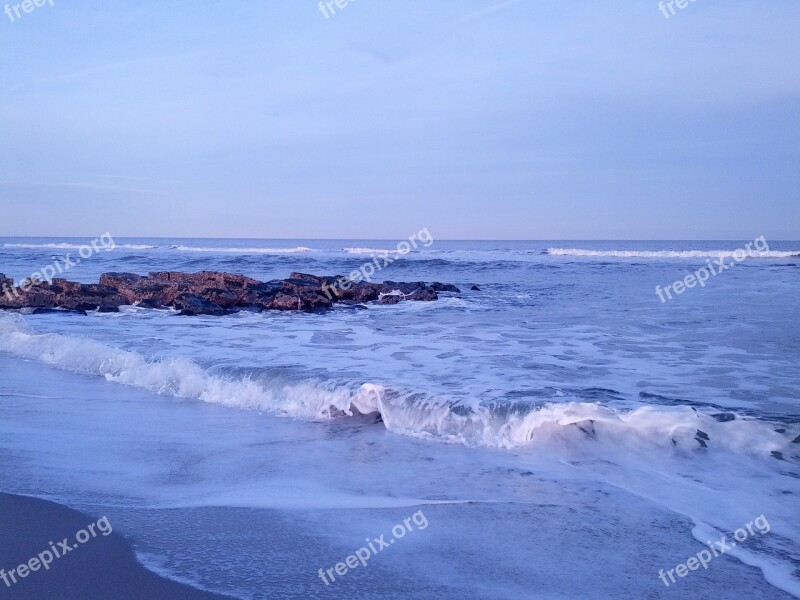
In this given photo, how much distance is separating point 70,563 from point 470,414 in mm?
3525

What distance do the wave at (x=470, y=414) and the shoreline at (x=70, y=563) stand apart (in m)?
2.87

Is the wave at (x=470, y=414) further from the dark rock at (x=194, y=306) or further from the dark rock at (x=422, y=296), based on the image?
the dark rock at (x=422, y=296)

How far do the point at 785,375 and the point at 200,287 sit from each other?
45.1 ft

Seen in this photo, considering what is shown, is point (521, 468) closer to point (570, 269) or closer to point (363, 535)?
point (363, 535)

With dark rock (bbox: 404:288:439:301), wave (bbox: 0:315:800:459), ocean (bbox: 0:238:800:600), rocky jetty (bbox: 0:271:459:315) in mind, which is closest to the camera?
ocean (bbox: 0:238:800:600)

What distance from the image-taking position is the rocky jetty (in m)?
15.3

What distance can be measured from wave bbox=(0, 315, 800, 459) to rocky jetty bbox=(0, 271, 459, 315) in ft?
24.1

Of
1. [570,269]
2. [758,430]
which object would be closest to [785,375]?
[758,430]

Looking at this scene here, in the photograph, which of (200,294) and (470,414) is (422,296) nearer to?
(200,294)

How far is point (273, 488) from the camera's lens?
4613 mm

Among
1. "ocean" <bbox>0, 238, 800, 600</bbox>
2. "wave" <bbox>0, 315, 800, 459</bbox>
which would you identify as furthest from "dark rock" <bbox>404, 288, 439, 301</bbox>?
"wave" <bbox>0, 315, 800, 459</bbox>

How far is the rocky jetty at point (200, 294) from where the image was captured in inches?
602

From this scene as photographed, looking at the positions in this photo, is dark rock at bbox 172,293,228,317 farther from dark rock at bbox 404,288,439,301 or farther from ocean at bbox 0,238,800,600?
dark rock at bbox 404,288,439,301

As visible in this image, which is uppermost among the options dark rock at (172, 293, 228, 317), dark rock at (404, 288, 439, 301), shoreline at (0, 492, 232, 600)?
dark rock at (172, 293, 228, 317)
